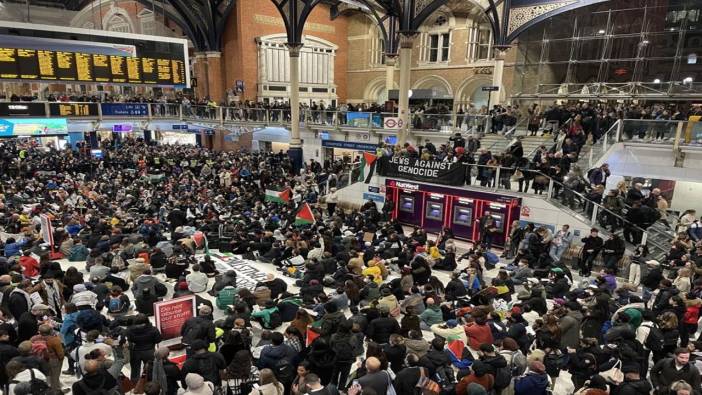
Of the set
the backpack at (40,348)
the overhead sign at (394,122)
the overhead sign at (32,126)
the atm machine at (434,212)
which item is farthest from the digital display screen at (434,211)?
the overhead sign at (32,126)

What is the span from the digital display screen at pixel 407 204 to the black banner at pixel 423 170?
0.81 meters

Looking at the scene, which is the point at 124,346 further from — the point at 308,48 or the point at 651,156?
the point at 308,48

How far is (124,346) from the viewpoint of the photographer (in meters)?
6.53

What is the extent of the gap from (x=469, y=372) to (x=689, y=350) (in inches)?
115

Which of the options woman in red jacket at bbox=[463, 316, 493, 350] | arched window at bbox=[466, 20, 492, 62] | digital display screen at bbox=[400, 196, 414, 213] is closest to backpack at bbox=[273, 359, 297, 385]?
woman in red jacket at bbox=[463, 316, 493, 350]

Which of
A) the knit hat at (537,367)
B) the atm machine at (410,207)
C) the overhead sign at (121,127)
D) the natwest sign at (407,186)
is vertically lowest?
the atm machine at (410,207)

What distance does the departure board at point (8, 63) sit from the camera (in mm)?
17594

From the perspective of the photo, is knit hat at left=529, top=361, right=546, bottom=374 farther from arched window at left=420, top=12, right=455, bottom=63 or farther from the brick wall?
the brick wall

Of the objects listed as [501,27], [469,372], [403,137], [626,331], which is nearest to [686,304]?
[626,331]

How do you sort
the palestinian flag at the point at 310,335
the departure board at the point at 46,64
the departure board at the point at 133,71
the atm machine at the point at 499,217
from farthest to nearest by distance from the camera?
1. the departure board at the point at 133,71
2. the departure board at the point at 46,64
3. the atm machine at the point at 499,217
4. the palestinian flag at the point at 310,335

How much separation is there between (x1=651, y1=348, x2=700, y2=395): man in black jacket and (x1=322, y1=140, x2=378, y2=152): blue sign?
17548 mm

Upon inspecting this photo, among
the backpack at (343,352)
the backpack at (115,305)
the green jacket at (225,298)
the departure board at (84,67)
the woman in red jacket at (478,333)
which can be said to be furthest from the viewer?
the departure board at (84,67)

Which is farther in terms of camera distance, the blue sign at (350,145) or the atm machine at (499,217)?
the blue sign at (350,145)

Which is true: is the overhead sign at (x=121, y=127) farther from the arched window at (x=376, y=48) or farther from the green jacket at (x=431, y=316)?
the green jacket at (x=431, y=316)
